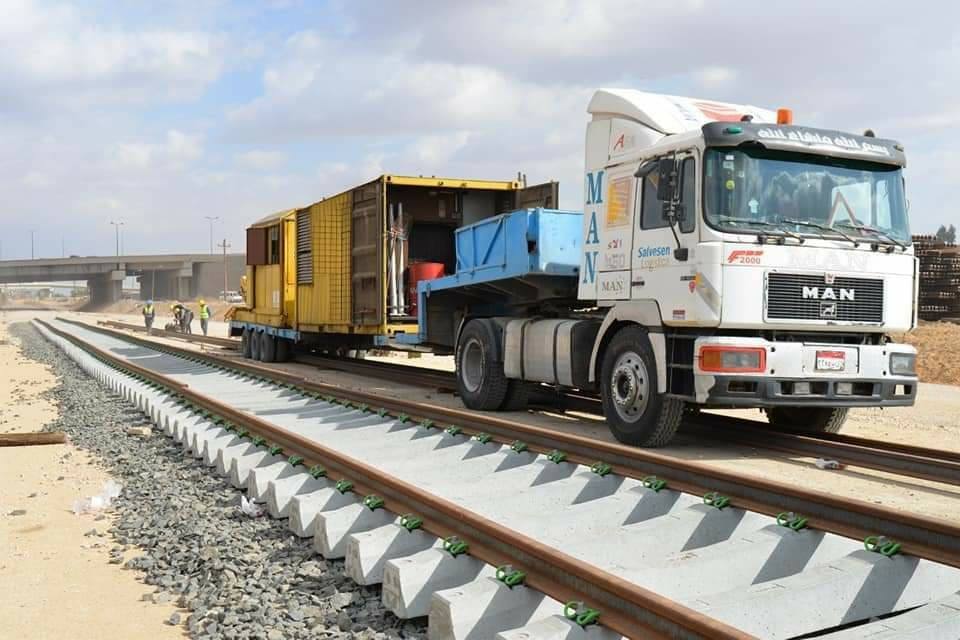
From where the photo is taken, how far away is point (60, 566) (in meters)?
5.67

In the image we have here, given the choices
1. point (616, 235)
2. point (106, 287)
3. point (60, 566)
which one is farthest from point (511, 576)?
point (106, 287)

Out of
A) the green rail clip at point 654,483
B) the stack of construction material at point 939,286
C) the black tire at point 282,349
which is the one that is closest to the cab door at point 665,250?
the green rail clip at point 654,483

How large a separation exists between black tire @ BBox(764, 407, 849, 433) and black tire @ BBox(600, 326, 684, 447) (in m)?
2.13

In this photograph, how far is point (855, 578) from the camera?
3.91 meters

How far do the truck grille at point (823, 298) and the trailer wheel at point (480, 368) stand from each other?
4602 mm

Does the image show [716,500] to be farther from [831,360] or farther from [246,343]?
[246,343]

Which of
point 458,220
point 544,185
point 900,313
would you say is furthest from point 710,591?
point 458,220

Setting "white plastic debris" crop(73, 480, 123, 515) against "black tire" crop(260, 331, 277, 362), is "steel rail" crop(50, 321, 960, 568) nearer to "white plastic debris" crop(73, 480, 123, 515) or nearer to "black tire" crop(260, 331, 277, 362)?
"white plastic debris" crop(73, 480, 123, 515)

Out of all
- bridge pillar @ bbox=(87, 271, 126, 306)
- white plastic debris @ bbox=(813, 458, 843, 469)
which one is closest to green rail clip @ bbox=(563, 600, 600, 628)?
white plastic debris @ bbox=(813, 458, 843, 469)

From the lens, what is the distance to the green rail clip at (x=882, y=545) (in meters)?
4.13

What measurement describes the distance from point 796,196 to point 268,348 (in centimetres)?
1716

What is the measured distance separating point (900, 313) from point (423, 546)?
18.6 ft

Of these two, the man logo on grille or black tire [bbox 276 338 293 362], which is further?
black tire [bbox 276 338 293 362]

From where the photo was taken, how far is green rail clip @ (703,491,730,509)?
16.9 feet
